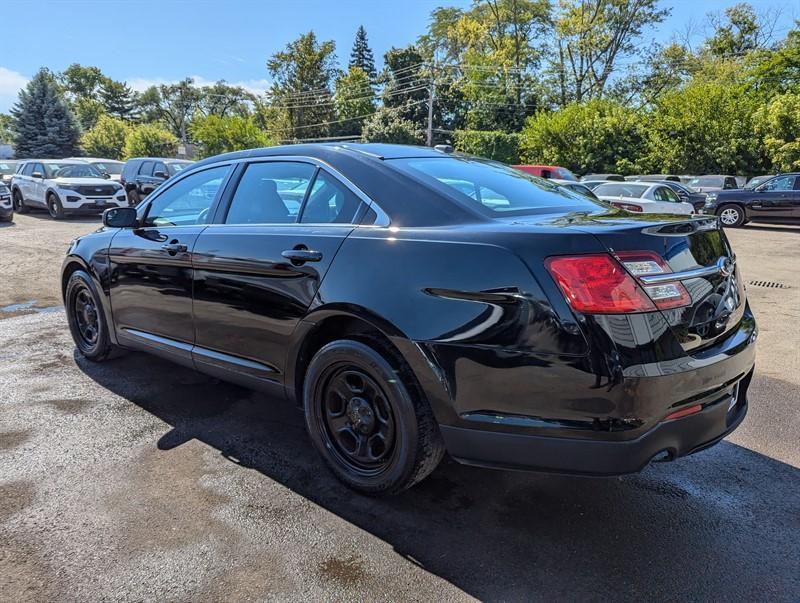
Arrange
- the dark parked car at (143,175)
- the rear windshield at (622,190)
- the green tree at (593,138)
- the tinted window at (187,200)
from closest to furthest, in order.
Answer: the tinted window at (187,200) → the rear windshield at (622,190) → the dark parked car at (143,175) → the green tree at (593,138)

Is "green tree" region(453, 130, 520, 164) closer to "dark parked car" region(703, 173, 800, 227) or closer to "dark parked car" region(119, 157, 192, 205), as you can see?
"dark parked car" region(703, 173, 800, 227)

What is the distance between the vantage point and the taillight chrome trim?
2129 mm

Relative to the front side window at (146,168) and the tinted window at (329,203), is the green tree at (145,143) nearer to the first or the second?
the front side window at (146,168)

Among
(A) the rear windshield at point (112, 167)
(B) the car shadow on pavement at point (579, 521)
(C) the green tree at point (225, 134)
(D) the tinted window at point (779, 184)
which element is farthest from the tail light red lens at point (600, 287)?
(C) the green tree at point (225, 134)

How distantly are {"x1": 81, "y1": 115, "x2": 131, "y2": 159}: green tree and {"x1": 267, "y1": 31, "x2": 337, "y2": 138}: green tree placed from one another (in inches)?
627

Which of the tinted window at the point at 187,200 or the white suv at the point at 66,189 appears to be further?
the white suv at the point at 66,189

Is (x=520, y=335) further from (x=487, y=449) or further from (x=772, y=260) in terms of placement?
(x=772, y=260)

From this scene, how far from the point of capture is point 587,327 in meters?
2.07

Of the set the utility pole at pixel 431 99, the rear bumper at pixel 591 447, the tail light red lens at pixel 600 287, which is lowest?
the rear bumper at pixel 591 447

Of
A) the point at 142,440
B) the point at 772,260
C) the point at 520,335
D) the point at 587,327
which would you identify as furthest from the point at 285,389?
the point at 772,260

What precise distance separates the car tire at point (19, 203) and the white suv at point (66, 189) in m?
0.07

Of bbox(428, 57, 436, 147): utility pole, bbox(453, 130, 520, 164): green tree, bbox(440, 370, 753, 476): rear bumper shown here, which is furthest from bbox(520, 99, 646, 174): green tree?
bbox(440, 370, 753, 476): rear bumper

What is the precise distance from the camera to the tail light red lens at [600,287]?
2.07 metres

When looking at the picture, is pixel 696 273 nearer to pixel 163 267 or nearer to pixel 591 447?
pixel 591 447
